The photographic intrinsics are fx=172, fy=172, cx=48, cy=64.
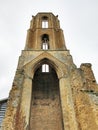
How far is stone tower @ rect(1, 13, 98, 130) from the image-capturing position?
8102 mm

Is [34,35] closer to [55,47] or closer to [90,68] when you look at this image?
[55,47]

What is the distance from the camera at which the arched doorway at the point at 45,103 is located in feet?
32.3

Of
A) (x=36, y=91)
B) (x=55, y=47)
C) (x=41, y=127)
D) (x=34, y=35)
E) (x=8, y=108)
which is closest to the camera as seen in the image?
(x=8, y=108)

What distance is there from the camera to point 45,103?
10805 millimetres

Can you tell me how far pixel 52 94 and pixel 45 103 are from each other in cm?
81

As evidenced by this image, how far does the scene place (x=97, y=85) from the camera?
10016 millimetres

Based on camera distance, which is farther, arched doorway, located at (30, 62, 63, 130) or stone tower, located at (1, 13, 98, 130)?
arched doorway, located at (30, 62, 63, 130)

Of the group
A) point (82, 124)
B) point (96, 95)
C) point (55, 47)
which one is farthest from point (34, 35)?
point (82, 124)

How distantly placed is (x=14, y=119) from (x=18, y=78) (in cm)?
266

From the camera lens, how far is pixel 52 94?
1128 centimetres

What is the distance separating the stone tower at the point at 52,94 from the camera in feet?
26.6

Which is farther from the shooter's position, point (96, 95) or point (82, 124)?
point (96, 95)

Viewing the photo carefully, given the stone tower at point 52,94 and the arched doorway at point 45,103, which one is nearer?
the stone tower at point 52,94

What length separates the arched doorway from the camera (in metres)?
9.84
